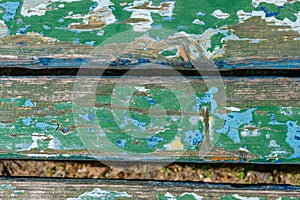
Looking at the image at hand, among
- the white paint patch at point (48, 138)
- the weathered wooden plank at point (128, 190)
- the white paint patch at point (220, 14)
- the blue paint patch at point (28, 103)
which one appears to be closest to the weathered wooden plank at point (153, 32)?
the white paint patch at point (220, 14)

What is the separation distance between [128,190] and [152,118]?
0.25 m

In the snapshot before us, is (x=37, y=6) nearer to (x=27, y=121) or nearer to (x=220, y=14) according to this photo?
(x=27, y=121)

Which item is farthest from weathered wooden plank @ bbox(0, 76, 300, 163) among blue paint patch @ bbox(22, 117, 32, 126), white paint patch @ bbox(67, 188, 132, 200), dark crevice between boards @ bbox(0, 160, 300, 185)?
dark crevice between boards @ bbox(0, 160, 300, 185)

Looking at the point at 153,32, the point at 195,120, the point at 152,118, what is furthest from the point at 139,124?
the point at 153,32

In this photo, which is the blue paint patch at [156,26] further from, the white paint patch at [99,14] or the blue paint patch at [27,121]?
the blue paint patch at [27,121]

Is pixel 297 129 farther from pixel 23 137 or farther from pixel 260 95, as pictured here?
pixel 23 137

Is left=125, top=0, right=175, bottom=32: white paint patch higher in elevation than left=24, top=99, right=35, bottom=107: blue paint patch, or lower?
higher

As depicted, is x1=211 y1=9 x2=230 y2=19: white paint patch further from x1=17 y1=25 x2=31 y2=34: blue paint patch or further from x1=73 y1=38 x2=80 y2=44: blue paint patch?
x1=17 y1=25 x2=31 y2=34: blue paint patch

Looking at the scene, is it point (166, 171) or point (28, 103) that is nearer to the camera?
point (28, 103)

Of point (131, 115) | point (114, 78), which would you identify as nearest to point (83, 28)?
point (114, 78)

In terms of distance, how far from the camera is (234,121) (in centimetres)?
117

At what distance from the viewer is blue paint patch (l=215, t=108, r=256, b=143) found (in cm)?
117

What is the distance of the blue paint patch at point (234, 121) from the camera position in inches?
46.1

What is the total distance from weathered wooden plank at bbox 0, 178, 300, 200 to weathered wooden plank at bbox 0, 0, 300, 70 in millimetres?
387
